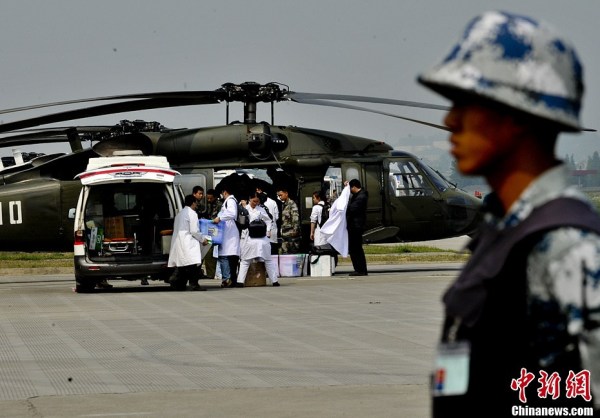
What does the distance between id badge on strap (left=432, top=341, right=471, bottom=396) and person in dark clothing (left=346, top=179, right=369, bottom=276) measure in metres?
23.7

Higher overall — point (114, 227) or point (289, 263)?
point (114, 227)

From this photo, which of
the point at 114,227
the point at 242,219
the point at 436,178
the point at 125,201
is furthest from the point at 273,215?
the point at 436,178

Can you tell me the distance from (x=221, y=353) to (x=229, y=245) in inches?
426

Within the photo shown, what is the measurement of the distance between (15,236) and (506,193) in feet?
88.3

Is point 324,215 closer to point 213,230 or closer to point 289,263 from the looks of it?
point 289,263

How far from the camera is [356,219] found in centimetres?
2623

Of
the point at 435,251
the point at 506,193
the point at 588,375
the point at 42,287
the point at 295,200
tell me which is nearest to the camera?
the point at 588,375

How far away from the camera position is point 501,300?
2.33 metres

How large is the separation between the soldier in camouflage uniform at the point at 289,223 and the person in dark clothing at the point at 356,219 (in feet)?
3.46

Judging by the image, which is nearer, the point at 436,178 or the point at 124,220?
the point at 124,220

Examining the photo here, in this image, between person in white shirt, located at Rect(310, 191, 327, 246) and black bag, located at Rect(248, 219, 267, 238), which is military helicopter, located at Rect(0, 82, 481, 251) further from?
black bag, located at Rect(248, 219, 267, 238)

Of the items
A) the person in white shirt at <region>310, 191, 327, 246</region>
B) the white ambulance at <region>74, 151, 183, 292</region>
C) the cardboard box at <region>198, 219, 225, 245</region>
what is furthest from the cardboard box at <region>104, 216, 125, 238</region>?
the person in white shirt at <region>310, 191, 327, 246</region>

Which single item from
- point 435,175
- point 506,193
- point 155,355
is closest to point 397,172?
point 435,175

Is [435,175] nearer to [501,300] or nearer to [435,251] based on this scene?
[435,251]
